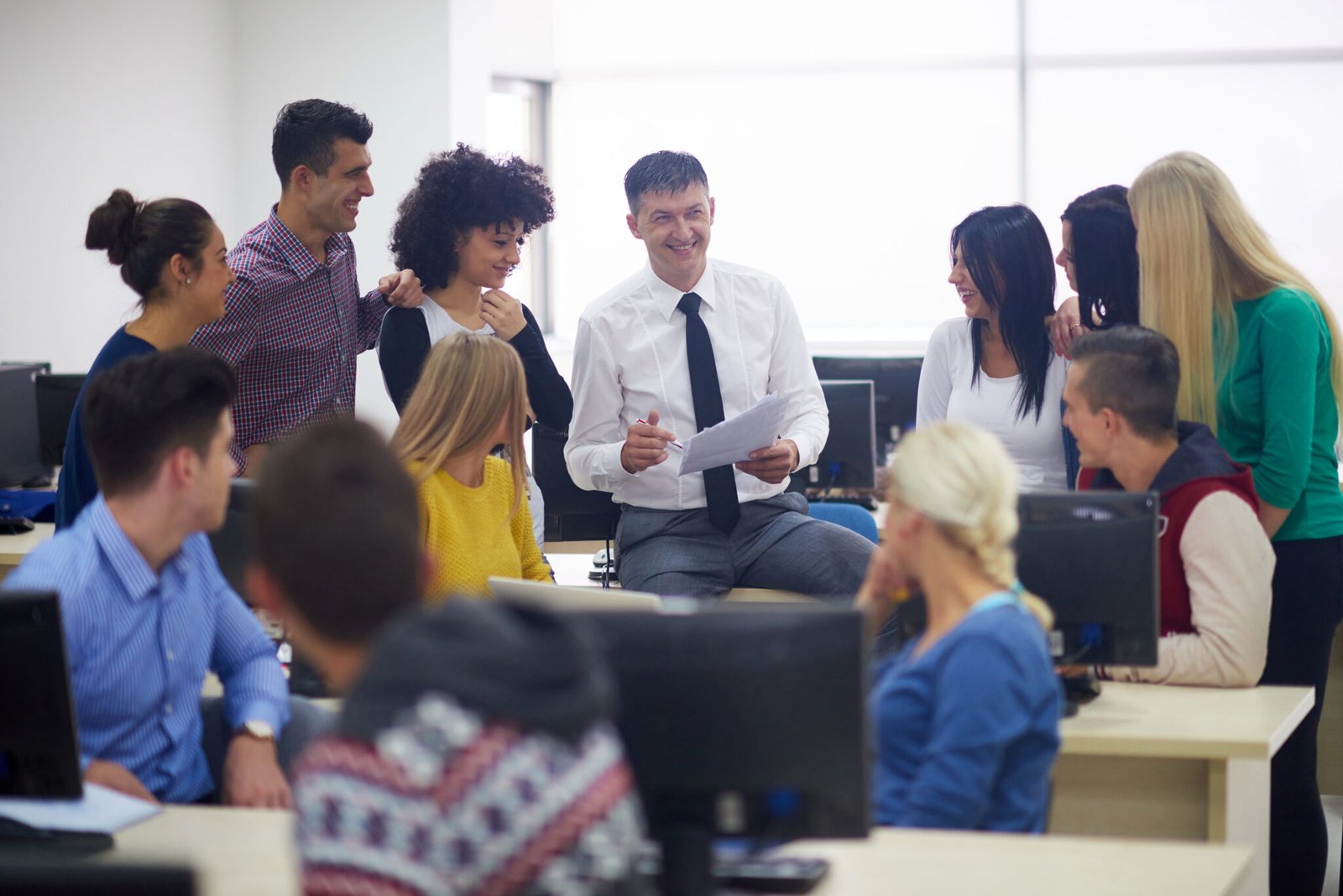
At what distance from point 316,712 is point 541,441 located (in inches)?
59.5

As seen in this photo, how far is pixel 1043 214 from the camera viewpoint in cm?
686

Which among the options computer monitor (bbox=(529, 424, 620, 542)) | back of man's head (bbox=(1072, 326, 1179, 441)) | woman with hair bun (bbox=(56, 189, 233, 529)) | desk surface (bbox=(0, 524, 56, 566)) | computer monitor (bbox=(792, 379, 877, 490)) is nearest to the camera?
back of man's head (bbox=(1072, 326, 1179, 441))

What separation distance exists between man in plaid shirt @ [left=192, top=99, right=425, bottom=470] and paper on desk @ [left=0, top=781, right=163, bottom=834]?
1.51 m

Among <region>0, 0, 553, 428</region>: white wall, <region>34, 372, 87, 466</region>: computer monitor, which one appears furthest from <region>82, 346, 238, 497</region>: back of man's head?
<region>0, 0, 553, 428</region>: white wall

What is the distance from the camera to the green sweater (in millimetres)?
2705

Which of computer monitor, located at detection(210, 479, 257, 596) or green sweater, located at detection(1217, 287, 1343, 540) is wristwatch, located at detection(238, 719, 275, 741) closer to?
computer monitor, located at detection(210, 479, 257, 596)

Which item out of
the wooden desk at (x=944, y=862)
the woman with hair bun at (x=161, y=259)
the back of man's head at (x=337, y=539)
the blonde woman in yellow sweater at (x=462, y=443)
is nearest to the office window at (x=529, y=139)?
the woman with hair bun at (x=161, y=259)

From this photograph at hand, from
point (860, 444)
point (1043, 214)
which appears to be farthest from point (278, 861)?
point (1043, 214)

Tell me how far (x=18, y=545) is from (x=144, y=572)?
93.8 inches

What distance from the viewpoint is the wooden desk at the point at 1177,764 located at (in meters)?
2.15

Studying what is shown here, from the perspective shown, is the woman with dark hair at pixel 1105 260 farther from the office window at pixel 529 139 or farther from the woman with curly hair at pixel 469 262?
the office window at pixel 529 139

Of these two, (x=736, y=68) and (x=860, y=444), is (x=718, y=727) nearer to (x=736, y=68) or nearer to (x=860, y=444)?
(x=860, y=444)

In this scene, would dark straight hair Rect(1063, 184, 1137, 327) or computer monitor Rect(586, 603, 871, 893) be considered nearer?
computer monitor Rect(586, 603, 871, 893)

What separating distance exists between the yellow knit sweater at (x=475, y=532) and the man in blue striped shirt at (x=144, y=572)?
60 centimetres
